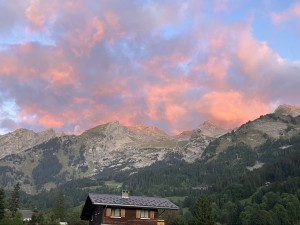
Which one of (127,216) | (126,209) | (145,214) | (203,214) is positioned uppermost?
(203,214)

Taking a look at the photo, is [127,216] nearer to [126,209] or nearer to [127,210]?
[127,210]

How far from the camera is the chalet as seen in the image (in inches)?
2950

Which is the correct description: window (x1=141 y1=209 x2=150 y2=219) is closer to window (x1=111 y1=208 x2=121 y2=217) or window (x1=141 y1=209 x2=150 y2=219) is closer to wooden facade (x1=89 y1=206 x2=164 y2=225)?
wooden facade (x1=89 y1=206 x2=164 y2=225)

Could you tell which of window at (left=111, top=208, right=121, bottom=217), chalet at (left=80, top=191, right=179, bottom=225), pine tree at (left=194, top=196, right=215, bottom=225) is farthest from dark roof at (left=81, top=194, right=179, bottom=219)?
pine tree at (left=194, top=196, right=215, bottom=225)

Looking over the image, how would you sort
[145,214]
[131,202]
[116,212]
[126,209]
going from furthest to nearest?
[145,214]
[131,202]
[126,209]
[116,212]

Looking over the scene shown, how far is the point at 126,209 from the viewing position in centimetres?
7631

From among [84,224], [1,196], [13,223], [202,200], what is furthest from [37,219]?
[202,200]

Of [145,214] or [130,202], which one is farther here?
[145,214]

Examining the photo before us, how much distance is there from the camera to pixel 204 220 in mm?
84938

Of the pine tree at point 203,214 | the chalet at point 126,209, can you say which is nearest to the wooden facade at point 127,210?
the chalet at point 126,209

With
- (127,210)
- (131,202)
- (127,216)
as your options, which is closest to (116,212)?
(127,210)

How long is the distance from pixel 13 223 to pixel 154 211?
42469mm

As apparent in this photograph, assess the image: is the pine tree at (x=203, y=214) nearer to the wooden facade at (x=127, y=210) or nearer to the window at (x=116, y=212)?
the wooden facade at (x=127, y=210)

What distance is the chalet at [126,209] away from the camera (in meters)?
74.9
